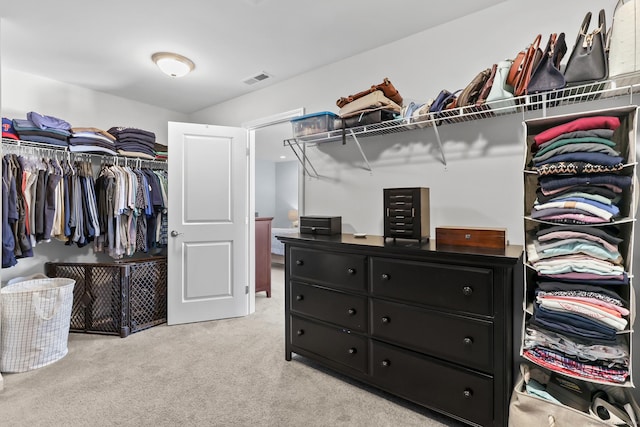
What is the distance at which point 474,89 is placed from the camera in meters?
1.84

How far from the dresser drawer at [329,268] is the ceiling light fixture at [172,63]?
6.23 ft

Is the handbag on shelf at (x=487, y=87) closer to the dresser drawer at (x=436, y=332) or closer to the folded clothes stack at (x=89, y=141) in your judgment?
the dresser drawer at (x=436, y=332)

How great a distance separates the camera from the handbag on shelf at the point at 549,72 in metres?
1.53

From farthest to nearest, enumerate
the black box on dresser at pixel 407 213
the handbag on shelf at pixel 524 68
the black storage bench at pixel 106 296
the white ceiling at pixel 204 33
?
the black storage bench at pixel 106 296, the white ceiling at pixel 204 33, the black box on dresser at pixel 407 213, the handbag on shelf at pixel 524 68

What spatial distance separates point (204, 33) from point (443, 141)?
1.92 m

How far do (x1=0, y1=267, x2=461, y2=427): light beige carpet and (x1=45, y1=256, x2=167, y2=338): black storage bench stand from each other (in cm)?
20

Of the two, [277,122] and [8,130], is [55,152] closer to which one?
[8,130]

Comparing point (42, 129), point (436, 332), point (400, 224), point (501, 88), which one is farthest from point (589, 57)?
point (42, 129)

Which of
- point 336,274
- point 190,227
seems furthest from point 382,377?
point 190,227

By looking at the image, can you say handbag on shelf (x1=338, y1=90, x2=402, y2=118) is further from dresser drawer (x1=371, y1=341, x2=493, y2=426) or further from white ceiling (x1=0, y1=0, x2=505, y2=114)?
dresser drawer (x1=371, y1=341, x2=493, y2=426)

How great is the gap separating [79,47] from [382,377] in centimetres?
335

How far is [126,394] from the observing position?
6.46 ft

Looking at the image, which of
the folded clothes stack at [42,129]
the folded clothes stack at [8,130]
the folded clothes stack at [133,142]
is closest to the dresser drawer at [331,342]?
the folded clothes stack at [133,142]

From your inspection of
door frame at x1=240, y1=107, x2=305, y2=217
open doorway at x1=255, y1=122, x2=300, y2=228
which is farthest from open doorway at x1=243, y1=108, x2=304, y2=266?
door frame at x1=240, y1=107, x2=305, y2=217
